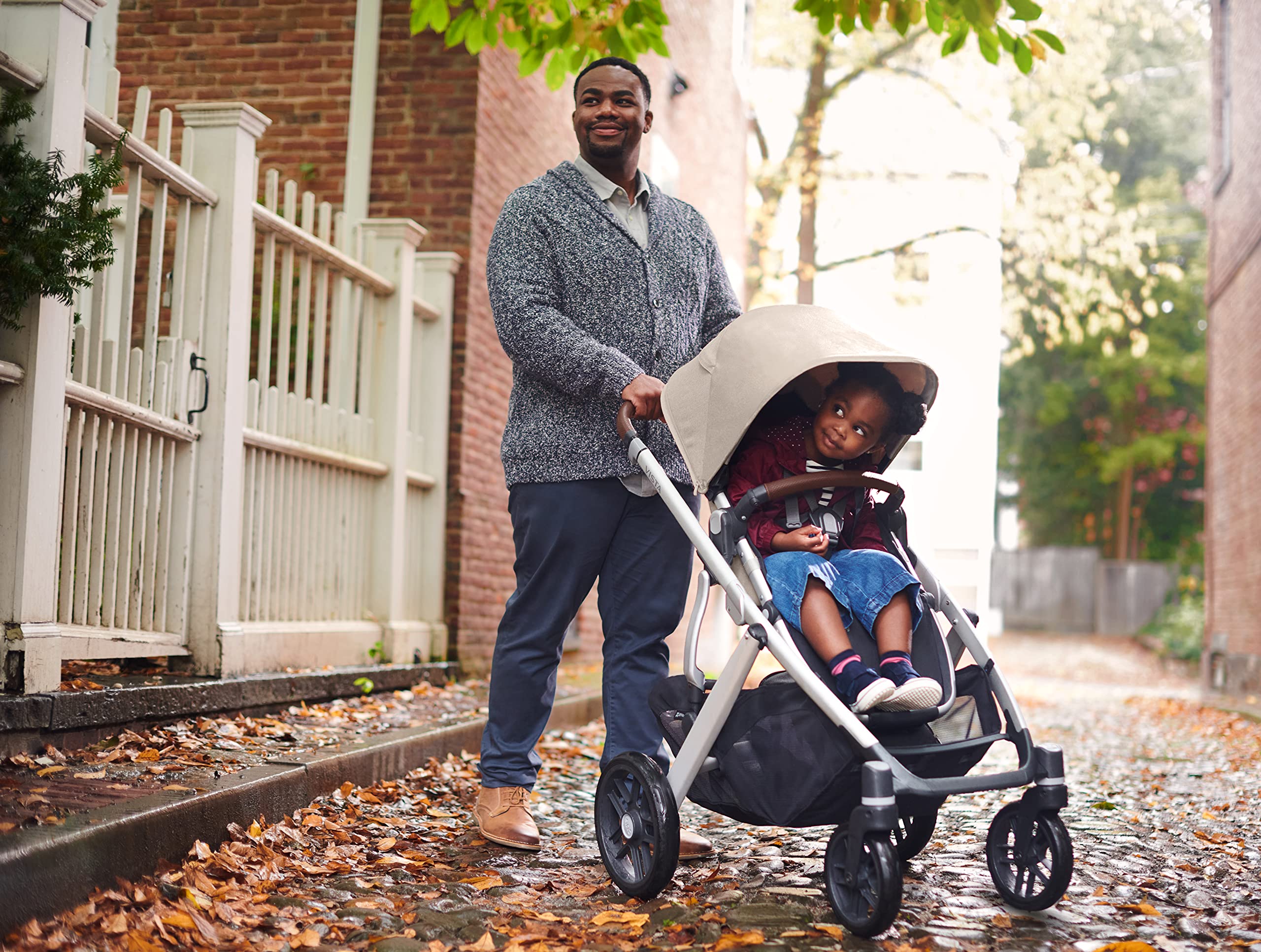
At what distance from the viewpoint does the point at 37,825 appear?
3070 millimetres

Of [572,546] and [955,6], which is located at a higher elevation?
[955,6]

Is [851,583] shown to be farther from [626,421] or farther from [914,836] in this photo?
[914,836]

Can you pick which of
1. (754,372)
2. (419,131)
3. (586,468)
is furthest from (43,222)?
(419,131)

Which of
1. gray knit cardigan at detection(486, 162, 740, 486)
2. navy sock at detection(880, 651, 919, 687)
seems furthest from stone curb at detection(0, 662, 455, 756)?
navy sock at detection(880, 651, 919, 687)

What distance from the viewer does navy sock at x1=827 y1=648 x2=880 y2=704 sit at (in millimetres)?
3172

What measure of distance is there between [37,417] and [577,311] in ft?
6.04

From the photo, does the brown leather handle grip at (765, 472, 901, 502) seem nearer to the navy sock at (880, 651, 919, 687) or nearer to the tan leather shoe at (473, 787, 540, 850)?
the navy sock at (880, 651, 919, 687)

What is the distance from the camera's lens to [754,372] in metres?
3.56

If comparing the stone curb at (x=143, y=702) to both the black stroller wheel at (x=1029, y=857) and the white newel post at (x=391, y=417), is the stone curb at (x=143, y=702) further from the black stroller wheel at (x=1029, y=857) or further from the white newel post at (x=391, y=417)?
the black stroller wheel at (x=1029, y=857)

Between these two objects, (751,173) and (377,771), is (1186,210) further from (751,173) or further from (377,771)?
(377,771)

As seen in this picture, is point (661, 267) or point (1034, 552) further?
point (1034, 552)

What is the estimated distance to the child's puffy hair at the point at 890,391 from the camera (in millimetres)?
3627

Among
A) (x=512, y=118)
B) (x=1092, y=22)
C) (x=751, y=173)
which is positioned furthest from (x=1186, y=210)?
(x=512, y=118)

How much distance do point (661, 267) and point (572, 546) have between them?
0.93 metres
